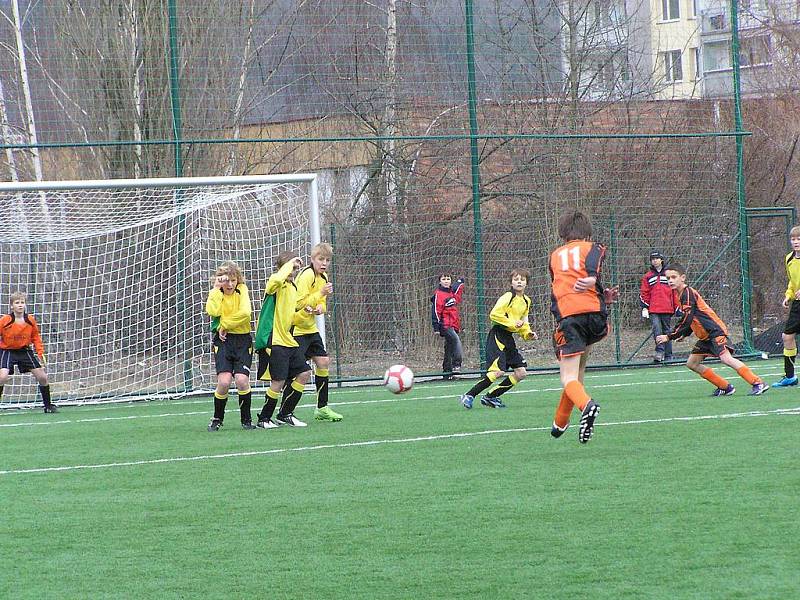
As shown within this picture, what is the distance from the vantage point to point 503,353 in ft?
40.7

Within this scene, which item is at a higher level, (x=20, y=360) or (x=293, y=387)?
(x=20, y=360)

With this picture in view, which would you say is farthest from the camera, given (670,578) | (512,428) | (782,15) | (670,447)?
(782,15)

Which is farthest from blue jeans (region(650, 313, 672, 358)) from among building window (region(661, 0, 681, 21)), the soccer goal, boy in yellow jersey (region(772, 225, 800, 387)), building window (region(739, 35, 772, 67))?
building window (region(739, 35, 772, 67))

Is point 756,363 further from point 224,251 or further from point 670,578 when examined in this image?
point 670,578

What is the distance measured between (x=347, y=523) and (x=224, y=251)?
9.91 meters

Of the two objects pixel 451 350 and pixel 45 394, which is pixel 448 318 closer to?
pixel 451 350

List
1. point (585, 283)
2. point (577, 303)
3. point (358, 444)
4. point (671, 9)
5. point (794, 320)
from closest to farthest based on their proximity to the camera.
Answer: point (585, 283), point (577, 303), point (358, 444), point (794, 320), point (671, 9)

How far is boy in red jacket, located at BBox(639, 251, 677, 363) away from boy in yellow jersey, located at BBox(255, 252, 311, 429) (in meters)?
9.02

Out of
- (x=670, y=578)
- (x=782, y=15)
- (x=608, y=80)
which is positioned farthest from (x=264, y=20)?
(x=782, y=15)

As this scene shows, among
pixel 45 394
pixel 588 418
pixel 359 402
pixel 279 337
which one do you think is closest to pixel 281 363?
pixel 279 337

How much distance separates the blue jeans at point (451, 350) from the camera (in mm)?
17250

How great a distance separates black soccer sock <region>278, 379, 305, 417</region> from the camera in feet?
36.4

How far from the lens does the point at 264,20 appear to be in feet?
55.1

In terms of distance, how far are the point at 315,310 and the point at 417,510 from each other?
506cm
